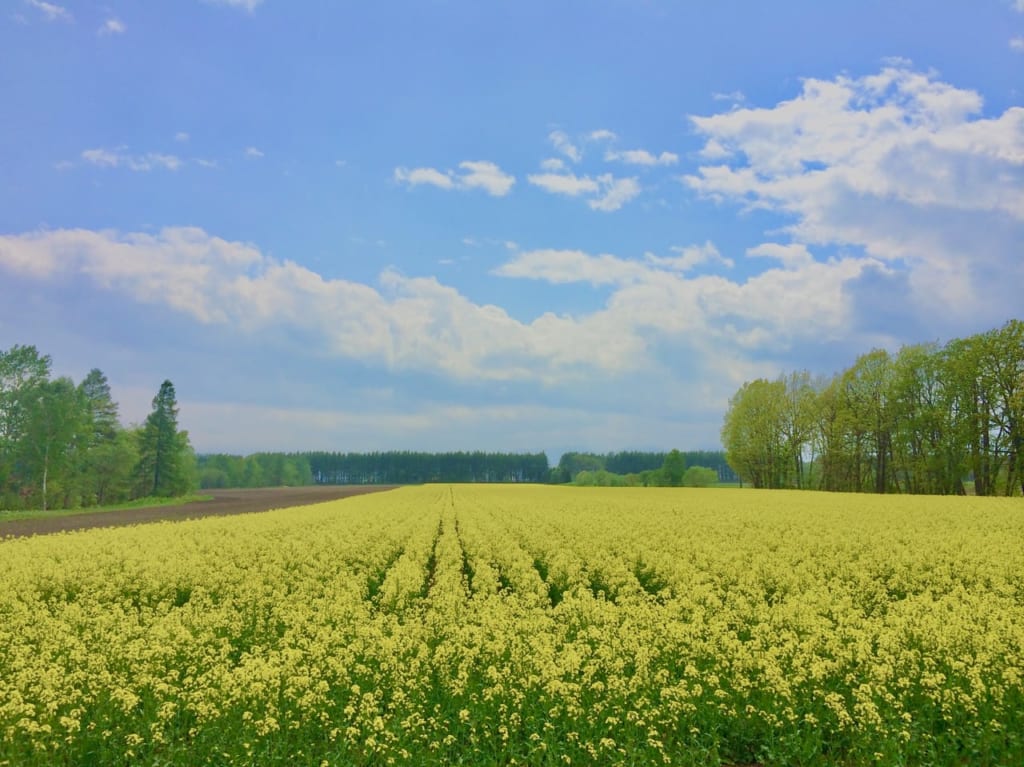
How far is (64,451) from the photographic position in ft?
217

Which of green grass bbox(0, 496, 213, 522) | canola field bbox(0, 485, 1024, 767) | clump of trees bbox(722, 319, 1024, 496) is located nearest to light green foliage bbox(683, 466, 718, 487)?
clump of trees bbox(722, 319, 1024, 496)

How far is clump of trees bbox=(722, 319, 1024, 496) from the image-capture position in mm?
61750

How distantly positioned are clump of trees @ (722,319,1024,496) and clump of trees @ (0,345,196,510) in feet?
261

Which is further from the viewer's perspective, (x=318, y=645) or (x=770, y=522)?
(x=770, y=522)

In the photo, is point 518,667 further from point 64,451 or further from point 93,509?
point 64,451

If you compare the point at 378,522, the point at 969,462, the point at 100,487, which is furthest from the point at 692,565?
the point at 100,487

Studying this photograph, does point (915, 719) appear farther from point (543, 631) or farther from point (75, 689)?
point (75, 689)

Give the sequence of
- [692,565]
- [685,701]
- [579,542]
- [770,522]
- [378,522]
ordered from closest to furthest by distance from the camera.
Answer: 1. [685,701]
2. [692,565]
3. [579,542]
4. [770,522]
5. [378,522]

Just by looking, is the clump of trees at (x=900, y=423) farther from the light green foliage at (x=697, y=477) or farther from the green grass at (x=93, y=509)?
the green grass at (x=93, y=509)

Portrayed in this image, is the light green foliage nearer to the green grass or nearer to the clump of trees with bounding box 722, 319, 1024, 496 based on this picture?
the clump of trees with bounding box 722, 319, 1024, 496

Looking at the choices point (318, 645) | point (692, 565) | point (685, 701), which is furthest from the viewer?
point (692, 565)

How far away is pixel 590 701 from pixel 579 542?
1489cm

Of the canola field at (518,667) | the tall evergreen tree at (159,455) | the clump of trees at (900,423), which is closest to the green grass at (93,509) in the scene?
the tall evergreen tree at (159,455)

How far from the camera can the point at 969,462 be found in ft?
206
